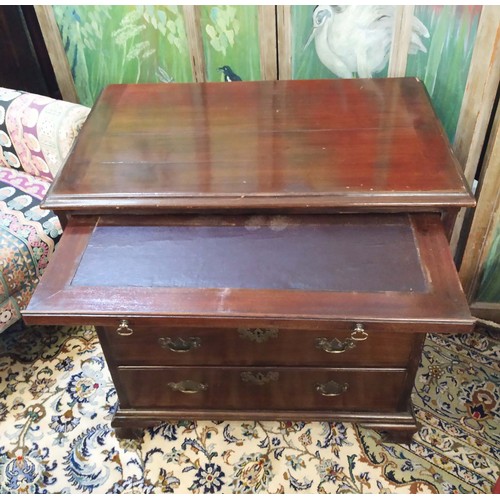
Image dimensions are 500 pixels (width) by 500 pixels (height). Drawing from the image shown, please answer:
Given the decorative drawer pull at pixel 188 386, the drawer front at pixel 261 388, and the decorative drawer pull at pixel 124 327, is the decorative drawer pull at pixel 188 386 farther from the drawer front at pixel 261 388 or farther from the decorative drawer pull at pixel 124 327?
the decorative drawer pull at pixel 124 327

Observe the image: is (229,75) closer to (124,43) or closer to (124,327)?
(124,43)

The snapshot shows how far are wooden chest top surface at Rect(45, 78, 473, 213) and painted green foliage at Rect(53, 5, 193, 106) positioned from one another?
0.13 m

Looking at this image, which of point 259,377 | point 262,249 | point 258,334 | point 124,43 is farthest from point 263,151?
point 124,43

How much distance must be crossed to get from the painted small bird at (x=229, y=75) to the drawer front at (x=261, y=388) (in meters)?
0.84

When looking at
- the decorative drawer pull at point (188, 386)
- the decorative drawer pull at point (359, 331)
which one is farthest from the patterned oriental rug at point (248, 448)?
the decorative drawer pull at point (359, 331)

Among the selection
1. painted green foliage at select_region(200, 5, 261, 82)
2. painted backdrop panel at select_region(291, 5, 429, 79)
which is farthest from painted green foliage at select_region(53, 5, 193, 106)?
painted backdrop panel at select_region(291, 5, 429, 79)

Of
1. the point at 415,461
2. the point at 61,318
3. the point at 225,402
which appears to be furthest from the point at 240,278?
the point at 415,461

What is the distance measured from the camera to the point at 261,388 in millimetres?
1229

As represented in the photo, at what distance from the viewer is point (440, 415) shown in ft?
4.56

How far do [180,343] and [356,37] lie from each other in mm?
918

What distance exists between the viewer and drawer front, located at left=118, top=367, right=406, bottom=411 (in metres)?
1.18

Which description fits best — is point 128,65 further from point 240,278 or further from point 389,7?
point 240,278

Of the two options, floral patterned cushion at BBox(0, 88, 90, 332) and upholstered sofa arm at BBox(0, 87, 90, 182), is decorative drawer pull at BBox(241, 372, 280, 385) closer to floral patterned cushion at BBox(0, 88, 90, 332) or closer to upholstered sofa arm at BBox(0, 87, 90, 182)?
floral patterned cushion at BBox(0, 88, 90, 332)

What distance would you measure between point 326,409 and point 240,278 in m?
0.50
